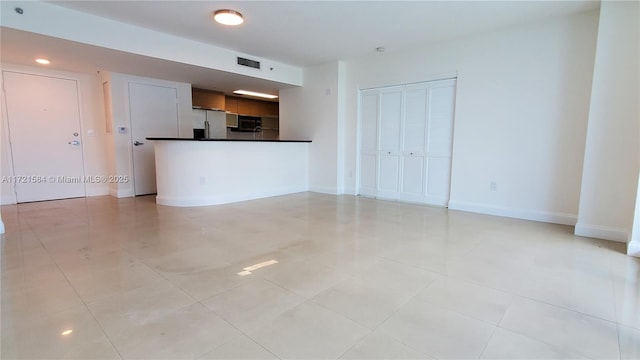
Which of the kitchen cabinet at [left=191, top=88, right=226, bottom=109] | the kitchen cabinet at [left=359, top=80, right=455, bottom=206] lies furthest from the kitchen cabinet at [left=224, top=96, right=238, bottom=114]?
the kitchen cabinet at [left=359, top=80, right=455, bottom=206]

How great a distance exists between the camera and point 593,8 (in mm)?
3373

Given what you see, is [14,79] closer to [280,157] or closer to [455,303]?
[280,157]

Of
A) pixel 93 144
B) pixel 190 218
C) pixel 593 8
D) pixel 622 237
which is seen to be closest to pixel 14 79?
pixel 93 144

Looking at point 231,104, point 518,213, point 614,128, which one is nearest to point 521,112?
point 614,128

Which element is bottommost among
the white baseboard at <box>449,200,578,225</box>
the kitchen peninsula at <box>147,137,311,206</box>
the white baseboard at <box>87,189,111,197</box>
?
the white baseboard at <box>87,189,111,197</box>

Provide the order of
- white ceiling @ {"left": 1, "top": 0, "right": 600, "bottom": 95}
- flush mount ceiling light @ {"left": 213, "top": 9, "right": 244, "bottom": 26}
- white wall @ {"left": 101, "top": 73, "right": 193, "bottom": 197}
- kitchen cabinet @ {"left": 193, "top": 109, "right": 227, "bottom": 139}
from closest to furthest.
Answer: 1. white ceiling @ {"left": 1, "top": 0, "right": 600, "bottom": 95}
2. flush mount ceiling light @ {"left": 213, "top": 9, "right": 244, "bottom": 26}
3. white wall @ {"left": 101, "top": 73, "right": 193, "bottom": 197}
4. kitchen cabinet @ {"left": 193, "top": 109, "right": 227, "bottom": 139}

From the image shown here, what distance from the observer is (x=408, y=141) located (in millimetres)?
5102

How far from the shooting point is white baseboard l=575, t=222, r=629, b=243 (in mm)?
3178

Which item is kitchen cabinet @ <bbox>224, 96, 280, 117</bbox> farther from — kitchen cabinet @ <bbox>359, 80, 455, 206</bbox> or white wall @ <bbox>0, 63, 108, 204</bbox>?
kitchen cabinet @ <bbox>359, 80, 455, 206</bbox>

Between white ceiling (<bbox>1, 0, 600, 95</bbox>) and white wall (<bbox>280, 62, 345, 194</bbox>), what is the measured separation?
82 centimetres

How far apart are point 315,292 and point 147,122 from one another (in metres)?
5.21

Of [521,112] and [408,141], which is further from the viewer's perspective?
[408,141]

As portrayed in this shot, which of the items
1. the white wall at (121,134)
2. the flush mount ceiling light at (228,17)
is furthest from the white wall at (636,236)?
the white wall at (121,134)

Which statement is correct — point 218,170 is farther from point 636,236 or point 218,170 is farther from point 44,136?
point 636,236
